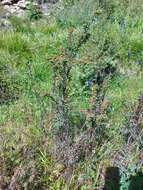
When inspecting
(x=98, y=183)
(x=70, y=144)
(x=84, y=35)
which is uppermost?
(x=84, y=35)

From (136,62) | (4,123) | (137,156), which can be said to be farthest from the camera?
(136,62)

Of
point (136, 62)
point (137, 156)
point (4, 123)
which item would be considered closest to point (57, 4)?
point (136, 62)

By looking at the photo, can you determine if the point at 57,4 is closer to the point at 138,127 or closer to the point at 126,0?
the point at 126,0

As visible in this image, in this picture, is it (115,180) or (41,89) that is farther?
(41,89)

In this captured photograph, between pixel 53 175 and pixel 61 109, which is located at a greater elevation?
pixel 61 109

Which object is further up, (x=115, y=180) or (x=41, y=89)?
(x=41, y=89)

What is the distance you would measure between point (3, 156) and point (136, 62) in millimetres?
3085

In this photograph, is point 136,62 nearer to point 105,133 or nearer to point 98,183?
point 105,133

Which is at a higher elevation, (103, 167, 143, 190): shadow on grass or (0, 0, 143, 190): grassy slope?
(0, 0, 143, 190): grassy slope

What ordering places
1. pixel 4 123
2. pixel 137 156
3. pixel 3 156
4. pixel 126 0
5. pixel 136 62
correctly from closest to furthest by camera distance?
pixel 3 156
pixel 137 156
pixel 4 123
pixel 136 62
pixel 126 0

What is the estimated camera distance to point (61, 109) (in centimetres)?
445

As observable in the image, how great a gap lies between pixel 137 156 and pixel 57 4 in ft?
17.1

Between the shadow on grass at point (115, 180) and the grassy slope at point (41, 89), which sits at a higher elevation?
the grassy slope at point (41, 89)

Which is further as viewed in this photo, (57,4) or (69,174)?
(57,4)
